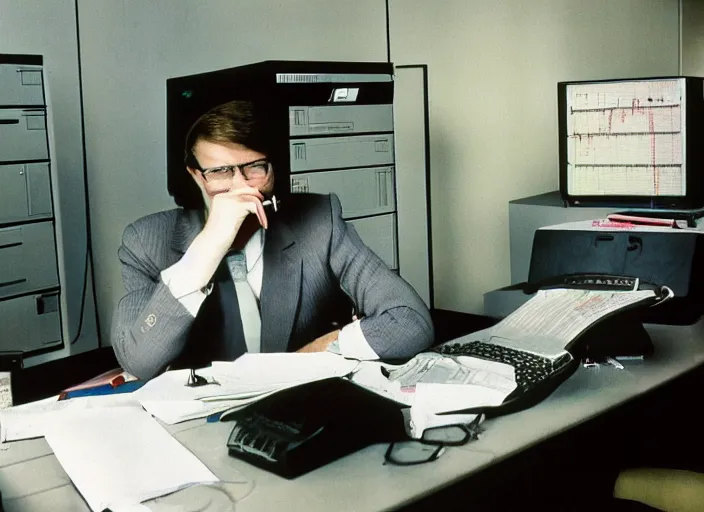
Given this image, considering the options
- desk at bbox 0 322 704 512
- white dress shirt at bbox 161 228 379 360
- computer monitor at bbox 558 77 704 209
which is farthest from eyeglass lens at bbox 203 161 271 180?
computer monitor at bbox 558 77 704 209

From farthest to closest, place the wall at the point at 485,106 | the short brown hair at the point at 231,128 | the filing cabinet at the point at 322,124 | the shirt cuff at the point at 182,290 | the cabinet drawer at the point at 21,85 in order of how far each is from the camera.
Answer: the wall at the point at 485,106, the filing cabinet at the point at 322,124, the cabinet drawer at the point at 21,85, the short brown hair at the point at 231,128, the shirt cuff at the point at 182,290

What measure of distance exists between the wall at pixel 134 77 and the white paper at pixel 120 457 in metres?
1.31

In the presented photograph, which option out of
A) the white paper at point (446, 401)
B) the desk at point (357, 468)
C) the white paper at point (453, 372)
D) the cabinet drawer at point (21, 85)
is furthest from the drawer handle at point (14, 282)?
the white paper at point (446, 401)

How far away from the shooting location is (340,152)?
8.71 feet

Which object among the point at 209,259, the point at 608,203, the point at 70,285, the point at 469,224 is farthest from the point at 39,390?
the point at 469,224

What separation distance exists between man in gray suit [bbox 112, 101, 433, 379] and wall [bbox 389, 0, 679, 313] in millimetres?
1593

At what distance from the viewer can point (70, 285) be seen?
2391 mm

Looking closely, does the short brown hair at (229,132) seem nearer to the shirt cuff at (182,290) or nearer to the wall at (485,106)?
the shirt cuff at (182,290)

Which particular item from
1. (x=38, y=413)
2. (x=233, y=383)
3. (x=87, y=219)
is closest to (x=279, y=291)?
(x=233, y=383)

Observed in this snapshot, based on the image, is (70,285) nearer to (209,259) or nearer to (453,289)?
(209,259)

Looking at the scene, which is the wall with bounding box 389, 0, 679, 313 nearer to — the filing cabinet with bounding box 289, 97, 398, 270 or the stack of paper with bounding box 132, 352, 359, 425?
the filing cabinet with bounding box 289, 97, 398, 270

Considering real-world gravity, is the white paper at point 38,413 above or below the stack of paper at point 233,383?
below

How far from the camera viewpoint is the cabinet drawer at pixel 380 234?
2.82 m

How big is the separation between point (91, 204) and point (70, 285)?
25 cm
